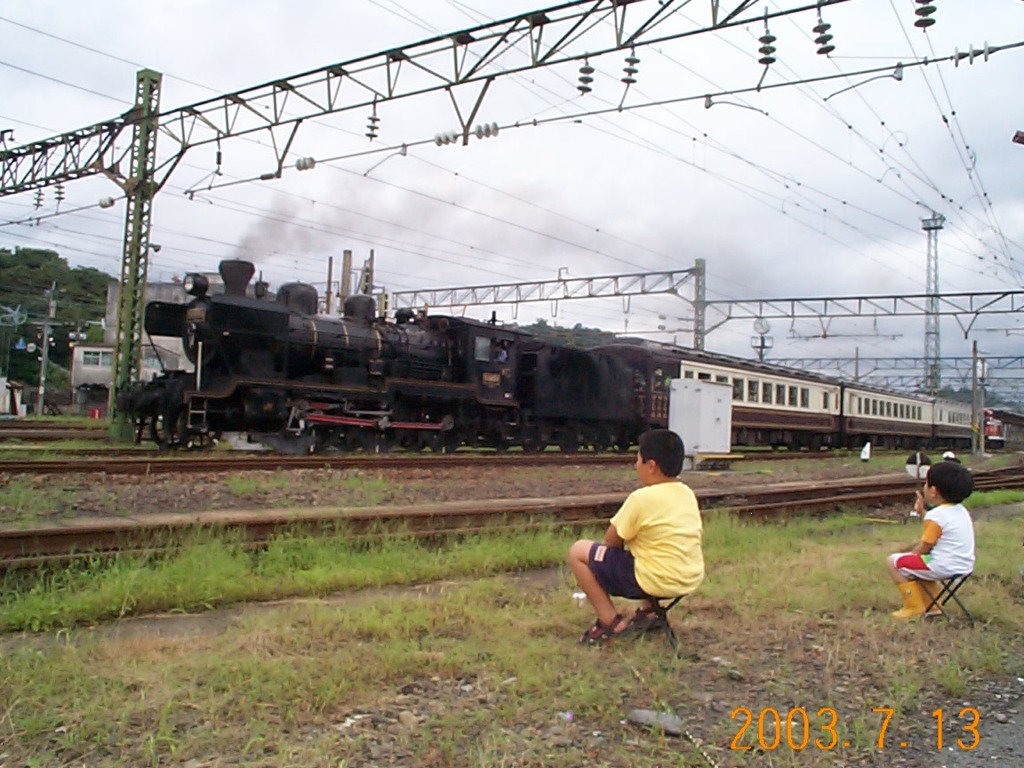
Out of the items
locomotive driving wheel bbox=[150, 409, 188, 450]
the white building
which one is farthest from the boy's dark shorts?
the white building

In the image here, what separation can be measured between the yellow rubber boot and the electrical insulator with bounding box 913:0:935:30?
27.9ft

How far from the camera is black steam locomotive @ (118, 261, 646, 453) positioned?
51.3ft

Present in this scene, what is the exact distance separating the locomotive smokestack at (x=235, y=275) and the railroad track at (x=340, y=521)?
26.1ft

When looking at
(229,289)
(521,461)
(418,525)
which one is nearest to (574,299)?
(521,461)

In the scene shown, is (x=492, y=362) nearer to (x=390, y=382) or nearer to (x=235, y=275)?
(x=390, y=382)

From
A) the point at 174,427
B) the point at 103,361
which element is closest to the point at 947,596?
the point at 174,427

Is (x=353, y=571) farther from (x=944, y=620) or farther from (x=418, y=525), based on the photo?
(x=944, y=620)

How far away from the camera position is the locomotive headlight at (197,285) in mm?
15695

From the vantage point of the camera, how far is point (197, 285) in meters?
15.7

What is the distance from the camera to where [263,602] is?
6.11 m

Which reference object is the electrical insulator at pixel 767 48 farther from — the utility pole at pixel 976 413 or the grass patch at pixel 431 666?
the utility pole at pixel 976 413

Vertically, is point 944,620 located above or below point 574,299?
below

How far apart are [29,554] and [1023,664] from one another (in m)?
6.66
